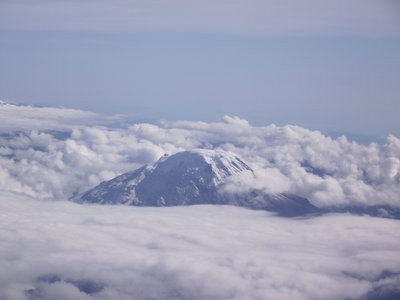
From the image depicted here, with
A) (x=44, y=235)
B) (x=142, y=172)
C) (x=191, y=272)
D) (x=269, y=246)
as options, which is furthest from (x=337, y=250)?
(x=142, y=172)

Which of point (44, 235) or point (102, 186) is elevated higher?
point (44, 235)

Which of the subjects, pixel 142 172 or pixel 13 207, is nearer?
pixel 13 207

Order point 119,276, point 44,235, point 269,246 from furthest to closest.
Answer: point 269,246
point 44,235
point 119,276

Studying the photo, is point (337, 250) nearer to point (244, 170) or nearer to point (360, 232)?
point (360, 232)

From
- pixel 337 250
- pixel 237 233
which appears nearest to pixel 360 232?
pixel 337 250

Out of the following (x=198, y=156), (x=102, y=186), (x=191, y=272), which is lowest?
(x=102, y=186)

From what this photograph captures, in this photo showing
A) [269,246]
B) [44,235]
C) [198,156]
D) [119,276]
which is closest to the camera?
A: [119,276]

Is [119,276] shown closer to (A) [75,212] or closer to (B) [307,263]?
(B) [307,263]
